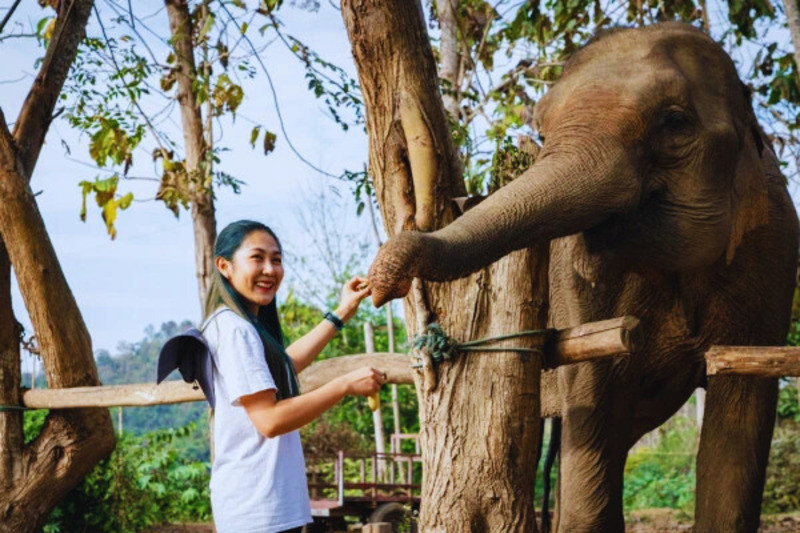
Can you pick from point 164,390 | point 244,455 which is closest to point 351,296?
point 244,455

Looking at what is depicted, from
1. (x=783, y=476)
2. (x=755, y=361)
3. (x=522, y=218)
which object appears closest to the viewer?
(x=522, y=218)

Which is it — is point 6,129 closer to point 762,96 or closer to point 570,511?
point 570,511

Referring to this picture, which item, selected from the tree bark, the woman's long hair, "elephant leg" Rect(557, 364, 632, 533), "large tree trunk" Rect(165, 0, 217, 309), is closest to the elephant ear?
"elephant leg" Rect(557, 364, 632, 533)

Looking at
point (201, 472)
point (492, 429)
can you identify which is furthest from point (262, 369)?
point (201, 472)

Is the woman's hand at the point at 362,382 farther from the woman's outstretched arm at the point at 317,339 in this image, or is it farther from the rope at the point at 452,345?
the woman's outstretched arm at the point at 317,339

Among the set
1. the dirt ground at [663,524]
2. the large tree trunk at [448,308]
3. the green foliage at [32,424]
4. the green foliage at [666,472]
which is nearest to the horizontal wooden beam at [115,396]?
the green foliage at [32,424]

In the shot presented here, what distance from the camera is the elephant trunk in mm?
2656

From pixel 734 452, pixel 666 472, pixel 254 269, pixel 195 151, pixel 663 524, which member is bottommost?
pixel 663 524

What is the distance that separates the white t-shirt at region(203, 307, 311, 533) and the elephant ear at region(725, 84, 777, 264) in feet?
6.85

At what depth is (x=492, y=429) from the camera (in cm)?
318

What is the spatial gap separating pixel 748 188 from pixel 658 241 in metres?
0.49

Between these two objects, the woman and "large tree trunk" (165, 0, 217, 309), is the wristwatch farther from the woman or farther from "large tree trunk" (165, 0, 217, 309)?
"large tree trunk" (165, 0, 217, 309)

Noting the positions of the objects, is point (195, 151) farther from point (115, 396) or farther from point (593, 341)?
point (593, 341)

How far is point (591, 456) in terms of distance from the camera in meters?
4.66
